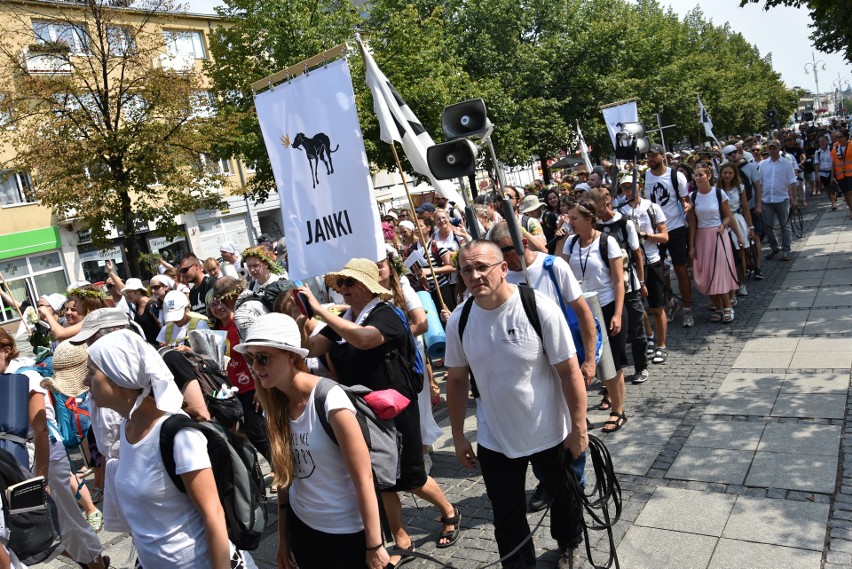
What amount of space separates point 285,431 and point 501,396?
108 cm

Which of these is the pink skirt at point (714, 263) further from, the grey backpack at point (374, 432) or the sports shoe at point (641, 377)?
the grey backpack at point (374, 432)

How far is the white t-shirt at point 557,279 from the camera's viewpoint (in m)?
4.45

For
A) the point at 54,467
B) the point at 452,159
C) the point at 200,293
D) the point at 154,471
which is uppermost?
the point at 452,159

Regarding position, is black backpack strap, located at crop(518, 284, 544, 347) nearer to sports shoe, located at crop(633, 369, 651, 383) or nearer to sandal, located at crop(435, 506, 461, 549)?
sandal, located at crop(435, 506, 461, 549)

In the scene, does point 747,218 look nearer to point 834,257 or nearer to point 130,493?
point 834,257

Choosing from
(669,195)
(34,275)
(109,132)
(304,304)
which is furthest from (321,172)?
(34,275)

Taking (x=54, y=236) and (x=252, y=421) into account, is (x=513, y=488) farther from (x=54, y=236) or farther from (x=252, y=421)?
(x=54, y=236)

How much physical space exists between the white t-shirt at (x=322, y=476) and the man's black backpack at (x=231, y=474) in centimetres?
20

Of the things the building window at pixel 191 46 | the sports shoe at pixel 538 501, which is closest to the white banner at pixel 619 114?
the sports shoe at pixel 538 501

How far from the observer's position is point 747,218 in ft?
34.2

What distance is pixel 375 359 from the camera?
4.12 m

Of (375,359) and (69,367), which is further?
(69,367)

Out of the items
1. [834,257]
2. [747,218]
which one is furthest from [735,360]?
[834,257]

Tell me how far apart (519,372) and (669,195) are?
6.35 meters
